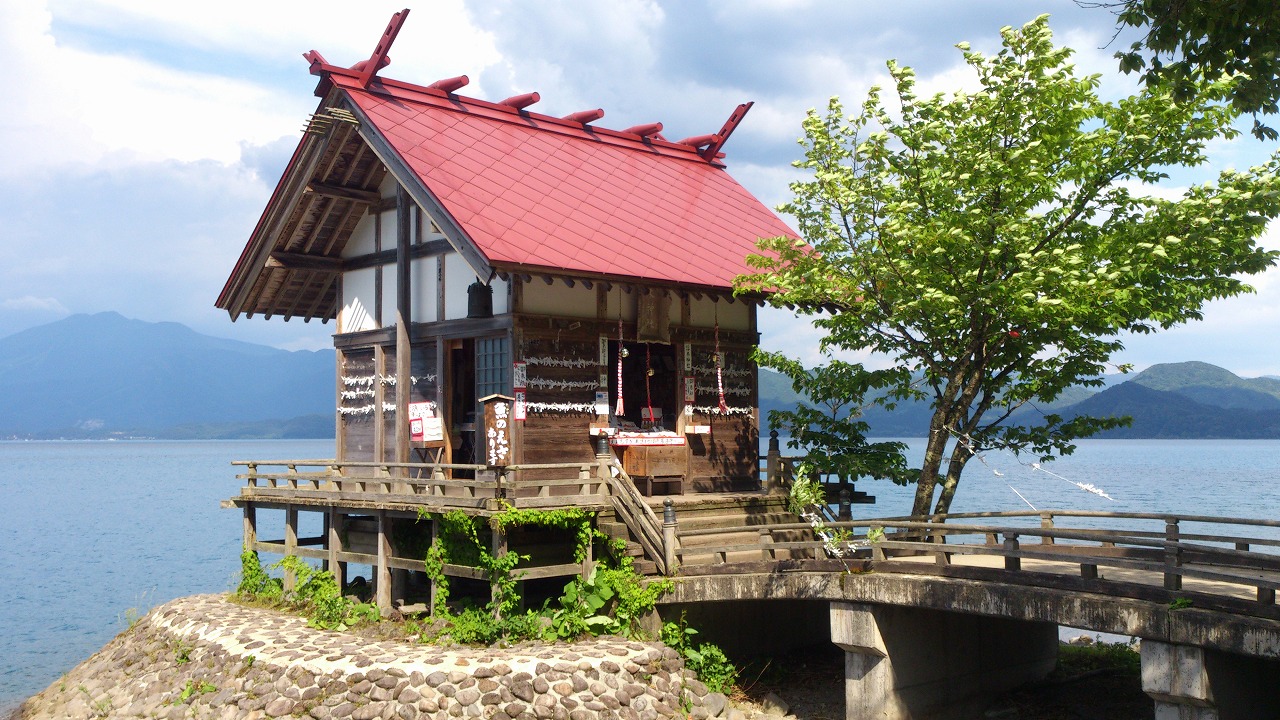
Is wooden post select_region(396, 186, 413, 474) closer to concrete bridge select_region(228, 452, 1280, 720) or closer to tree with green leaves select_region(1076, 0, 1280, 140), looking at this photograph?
concrete bridge select_region(228, 452, 1280, 720)

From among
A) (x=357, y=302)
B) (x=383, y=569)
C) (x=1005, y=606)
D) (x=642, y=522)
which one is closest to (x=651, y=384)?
(x=642, y=522)

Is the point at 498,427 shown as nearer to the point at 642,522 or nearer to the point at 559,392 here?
the point at 559,392

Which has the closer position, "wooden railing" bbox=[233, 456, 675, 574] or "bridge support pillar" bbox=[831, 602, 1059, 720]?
"bridge support pillar" bbox=[831, 602, 1059, 720]

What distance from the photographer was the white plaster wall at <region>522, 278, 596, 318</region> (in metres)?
19.7

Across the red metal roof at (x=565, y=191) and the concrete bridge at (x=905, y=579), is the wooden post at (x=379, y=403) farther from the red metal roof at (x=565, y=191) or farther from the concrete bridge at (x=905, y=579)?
the red metal roof at (x=565, y=191)

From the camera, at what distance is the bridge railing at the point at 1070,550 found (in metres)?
12.8

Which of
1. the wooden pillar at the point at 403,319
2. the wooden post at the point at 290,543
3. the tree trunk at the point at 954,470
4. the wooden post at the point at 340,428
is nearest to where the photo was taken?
the tree trunk at the point at 954,470

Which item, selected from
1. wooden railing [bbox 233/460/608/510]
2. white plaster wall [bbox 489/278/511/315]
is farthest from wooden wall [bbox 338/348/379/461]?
white plaster wall [bbox 489/278/511/315]

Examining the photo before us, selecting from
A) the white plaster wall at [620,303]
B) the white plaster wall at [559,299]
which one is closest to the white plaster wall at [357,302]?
the white plaster wall at [559,299]

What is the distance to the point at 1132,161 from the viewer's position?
1662 cm

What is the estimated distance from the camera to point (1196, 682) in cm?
1200

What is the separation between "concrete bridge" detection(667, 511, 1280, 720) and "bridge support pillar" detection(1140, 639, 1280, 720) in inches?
0.6

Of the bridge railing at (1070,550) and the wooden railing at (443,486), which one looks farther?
the wooden railing at (443,486)

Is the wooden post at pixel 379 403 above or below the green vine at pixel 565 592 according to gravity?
above
